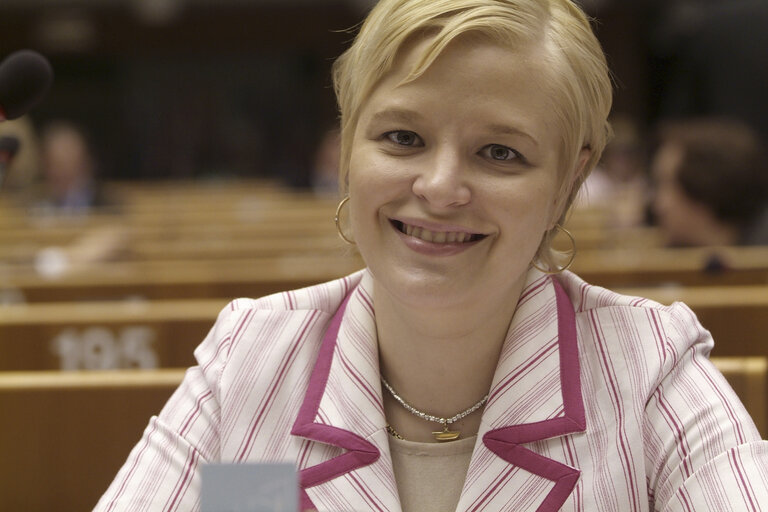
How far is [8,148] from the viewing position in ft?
3.27

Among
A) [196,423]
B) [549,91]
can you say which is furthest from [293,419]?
[549,91]

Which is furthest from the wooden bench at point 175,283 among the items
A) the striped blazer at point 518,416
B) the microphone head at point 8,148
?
the microphone head at point 8,148

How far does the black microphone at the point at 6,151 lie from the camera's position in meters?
0.98

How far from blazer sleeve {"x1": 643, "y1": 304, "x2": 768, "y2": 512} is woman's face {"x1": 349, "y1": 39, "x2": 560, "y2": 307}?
0.69ft

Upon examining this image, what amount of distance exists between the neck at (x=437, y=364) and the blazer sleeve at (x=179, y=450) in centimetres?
20

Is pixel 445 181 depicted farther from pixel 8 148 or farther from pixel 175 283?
pixel 175 283

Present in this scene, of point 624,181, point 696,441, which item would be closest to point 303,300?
point 696,441

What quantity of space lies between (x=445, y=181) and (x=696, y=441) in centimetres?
39

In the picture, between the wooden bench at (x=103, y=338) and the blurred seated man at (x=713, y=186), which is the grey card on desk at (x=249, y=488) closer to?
the wooden bench at (x=103, y=338)

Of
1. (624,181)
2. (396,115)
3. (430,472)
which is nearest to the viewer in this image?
(396,115)

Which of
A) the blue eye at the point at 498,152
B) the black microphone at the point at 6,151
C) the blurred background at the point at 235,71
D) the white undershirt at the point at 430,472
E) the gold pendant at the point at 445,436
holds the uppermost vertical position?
the black microphone at the point at 6,151

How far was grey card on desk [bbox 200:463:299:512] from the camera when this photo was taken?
2.61ft

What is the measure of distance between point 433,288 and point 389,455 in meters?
0.21

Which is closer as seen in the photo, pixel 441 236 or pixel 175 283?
pixel 441 236
